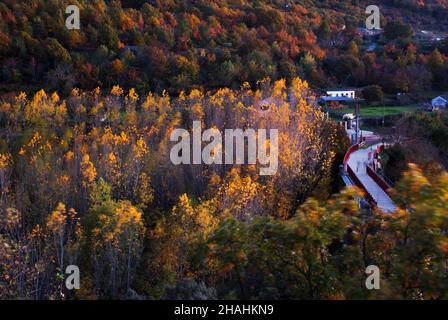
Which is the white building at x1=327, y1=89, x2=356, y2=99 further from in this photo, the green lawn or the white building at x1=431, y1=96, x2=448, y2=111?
the white building at x1=431, y1=96, x2=448, y2=111

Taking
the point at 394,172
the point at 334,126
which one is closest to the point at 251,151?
the point at 394,172

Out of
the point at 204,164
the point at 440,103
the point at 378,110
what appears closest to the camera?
the point at 204,164

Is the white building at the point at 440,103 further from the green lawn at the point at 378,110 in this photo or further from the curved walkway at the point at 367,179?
the curved walkway at the point at 367,179

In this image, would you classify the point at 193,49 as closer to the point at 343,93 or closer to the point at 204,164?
the point at 343,93

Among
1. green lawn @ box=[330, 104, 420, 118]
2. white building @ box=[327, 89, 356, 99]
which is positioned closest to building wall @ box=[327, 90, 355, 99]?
white building @ box=[327, 89, 356, 99]

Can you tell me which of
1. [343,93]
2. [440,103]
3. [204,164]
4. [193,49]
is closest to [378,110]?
[343,93]

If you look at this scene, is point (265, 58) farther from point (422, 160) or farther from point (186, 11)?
point (422, 160)

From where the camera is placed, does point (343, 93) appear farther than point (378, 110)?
Yes
